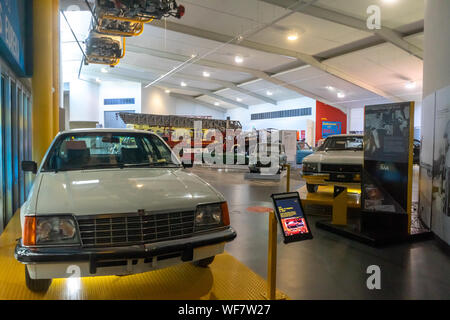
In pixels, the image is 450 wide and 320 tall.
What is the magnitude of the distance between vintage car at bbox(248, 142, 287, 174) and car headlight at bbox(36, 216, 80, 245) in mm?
9886

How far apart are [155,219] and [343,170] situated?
442 centimetres

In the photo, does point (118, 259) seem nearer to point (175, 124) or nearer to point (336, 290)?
point (336, 290)

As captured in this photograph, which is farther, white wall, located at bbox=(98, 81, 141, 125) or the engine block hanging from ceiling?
white wall, located at bbox=(98, 81, 141, 125)

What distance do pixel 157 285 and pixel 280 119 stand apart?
2740cm

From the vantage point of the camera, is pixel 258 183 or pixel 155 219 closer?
pixel 155 219

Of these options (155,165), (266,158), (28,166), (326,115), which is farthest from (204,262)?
(326,115)

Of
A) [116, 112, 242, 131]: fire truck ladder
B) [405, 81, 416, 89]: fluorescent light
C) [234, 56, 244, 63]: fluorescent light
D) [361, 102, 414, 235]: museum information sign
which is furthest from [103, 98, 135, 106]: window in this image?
[361, 102, 414, 235]: museum information sign

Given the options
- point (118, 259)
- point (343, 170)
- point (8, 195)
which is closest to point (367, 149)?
point (343, 170)

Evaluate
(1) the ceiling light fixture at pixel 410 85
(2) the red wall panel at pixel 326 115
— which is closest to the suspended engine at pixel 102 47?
(1) the ceiling light fixture at pixel 410 85

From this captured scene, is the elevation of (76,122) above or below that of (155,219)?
above

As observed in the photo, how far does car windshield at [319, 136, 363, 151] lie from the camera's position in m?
7.08

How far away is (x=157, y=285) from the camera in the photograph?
9.60 feet

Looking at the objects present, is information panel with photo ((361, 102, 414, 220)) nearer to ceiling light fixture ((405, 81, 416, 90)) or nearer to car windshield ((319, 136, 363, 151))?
car windshield ((319, 136, 363, 151))

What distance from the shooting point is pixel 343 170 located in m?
5.88
